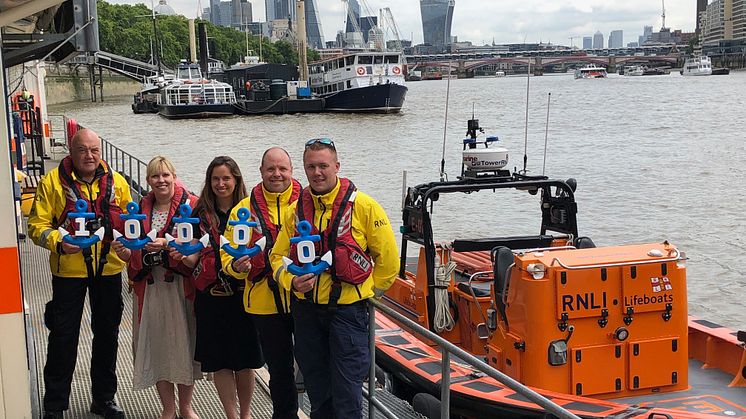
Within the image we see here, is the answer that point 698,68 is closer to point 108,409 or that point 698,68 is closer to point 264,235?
point 108,409

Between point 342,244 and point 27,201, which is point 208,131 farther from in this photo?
point 342,244

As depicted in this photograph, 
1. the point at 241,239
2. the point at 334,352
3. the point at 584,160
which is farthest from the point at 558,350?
the point at 584,160

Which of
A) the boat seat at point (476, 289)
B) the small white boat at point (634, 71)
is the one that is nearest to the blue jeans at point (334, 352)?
the boat seat at point (476, 289)

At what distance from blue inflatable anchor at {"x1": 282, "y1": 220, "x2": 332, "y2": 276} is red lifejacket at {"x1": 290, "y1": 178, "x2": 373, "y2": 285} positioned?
0.31 feet

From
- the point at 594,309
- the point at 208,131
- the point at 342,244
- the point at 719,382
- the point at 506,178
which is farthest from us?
the point at 208,131

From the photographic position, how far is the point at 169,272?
471 centimetres

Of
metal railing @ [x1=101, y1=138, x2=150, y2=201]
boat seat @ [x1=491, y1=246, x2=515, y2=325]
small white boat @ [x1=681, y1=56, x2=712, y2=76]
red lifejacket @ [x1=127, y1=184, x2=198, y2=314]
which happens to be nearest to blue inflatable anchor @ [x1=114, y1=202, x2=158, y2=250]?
red lifejacket @ [x1=127, y1=184, x2=198, y2=314]

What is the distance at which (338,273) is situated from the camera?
160 inches

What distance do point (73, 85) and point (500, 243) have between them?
9033 centimetres

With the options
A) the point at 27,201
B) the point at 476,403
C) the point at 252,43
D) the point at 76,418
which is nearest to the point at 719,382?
the point at 476,403

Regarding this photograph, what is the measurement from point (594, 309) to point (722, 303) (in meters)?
9.05

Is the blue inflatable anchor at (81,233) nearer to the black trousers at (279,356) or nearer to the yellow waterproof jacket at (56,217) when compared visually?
the yellow waterproof jacket at (56,217)

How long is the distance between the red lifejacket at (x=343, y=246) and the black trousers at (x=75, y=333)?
1.47 meters

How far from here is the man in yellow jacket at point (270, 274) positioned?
4402mm
